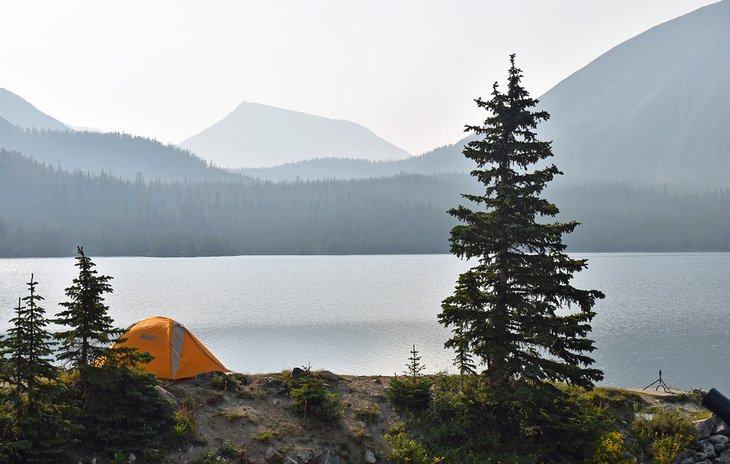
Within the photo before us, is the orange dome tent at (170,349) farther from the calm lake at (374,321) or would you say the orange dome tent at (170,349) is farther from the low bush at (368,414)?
the calm lake at (374,321)

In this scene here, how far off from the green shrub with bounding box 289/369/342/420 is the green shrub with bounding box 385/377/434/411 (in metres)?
2.06

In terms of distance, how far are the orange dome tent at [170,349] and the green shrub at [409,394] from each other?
6449mm

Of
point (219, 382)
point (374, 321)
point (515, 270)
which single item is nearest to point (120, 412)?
point (219, 382)

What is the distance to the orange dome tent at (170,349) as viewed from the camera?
63.2ft

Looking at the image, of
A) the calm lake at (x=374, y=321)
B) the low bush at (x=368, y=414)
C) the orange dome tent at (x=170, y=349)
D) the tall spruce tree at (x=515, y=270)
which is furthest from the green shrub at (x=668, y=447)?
the orange dome tent at (x=170, y=349)

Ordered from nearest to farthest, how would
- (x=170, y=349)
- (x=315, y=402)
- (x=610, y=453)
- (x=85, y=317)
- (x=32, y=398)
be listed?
1. (x=32, y=398)
2. (x=85, y=317)
3. (x=610, y=453)
4. (x=315, y=402)
5. (x=170, y=349)

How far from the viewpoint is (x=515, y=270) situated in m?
17.2

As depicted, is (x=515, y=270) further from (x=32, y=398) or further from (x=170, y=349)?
(x=32, y=398)

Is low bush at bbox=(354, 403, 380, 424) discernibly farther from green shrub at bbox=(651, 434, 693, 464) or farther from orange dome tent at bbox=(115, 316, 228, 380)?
green shrub at bbox=(651, 434, 693, 464)

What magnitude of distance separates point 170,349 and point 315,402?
5745 mm

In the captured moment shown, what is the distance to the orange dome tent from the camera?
1927cm

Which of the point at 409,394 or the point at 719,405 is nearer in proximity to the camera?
the point at 719,405

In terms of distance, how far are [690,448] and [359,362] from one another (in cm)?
2552

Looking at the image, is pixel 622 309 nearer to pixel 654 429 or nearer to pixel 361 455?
pixel 654 429
